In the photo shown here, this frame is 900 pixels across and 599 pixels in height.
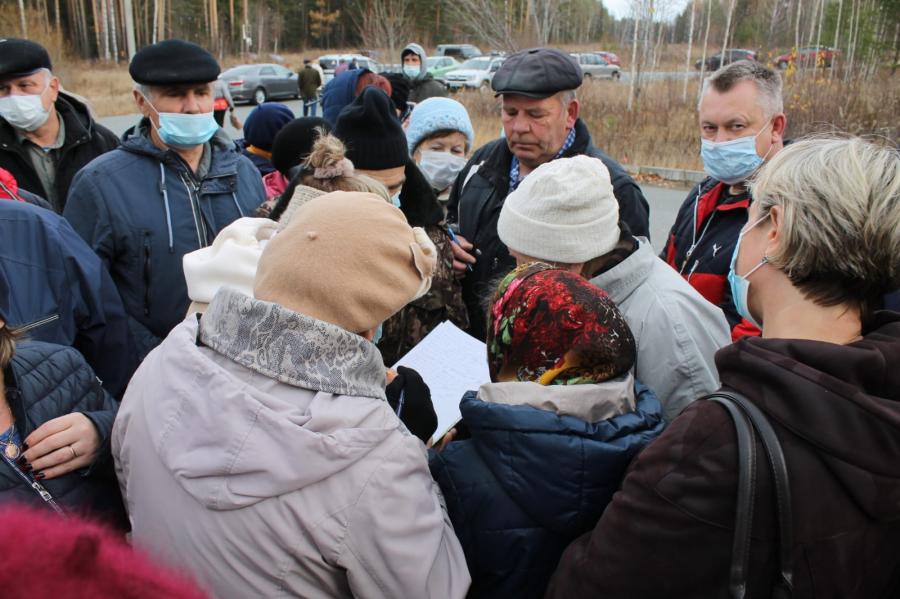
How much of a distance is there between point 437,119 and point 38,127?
235 cm

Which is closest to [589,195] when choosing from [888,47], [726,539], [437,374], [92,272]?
[437,374]

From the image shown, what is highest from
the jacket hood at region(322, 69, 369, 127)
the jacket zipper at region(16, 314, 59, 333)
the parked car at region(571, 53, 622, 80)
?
the parked car at region(571, 53, 622, 80)

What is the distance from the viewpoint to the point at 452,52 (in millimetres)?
40969

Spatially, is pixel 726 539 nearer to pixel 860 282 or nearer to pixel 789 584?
pixel 789 584

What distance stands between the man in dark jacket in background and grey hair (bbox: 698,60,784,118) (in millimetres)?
5041

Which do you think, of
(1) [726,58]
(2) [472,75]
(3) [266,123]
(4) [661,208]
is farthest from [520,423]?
(2) [472,75]

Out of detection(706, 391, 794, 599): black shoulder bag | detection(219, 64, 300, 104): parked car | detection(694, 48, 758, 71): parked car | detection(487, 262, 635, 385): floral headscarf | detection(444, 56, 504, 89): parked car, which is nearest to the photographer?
detection(706, 391, 794, 599): black shoulder bag

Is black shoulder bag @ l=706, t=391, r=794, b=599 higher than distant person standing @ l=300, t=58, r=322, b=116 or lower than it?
lower

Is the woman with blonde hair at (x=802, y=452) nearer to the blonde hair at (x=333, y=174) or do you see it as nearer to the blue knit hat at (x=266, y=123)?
the blonde hair at (x=333, y=174)

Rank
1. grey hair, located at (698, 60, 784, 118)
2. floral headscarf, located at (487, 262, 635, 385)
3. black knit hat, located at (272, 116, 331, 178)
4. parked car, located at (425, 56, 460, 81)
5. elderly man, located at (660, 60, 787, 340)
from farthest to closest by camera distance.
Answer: parked car, located at (425, 56, 460, 81) < black knit hat, located at (272, 116, 331, 178) < grey hair, located at (698, 60, 784, 118) < elderly man, located at (660, 60, 787, 340) < floral headscarf, located at (487, 262, 635, 385)

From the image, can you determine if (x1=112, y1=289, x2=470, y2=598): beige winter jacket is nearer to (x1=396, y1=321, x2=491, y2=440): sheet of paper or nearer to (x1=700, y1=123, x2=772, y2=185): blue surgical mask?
(x1=396, y1=321, x2=491, y2=440): sheet of paper

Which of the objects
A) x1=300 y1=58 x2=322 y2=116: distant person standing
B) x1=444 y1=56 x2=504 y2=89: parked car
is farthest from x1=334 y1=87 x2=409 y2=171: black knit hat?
x1=444 y1=56 x2=504 y2=89: parked car

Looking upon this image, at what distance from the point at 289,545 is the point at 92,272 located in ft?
5.25

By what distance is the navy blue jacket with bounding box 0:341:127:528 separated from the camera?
5.12 ft
